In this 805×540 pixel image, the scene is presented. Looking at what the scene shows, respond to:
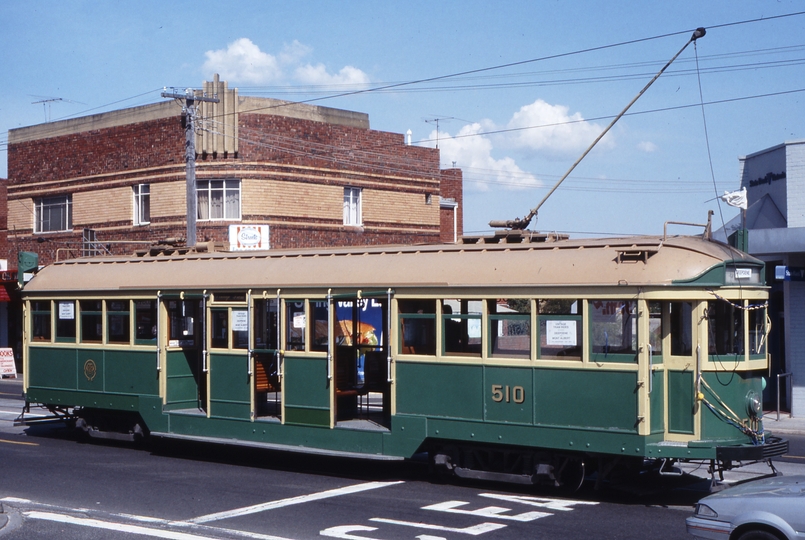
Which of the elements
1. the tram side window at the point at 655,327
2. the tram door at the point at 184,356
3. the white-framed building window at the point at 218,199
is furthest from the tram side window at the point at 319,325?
the white-framed building window at the point at 218,199

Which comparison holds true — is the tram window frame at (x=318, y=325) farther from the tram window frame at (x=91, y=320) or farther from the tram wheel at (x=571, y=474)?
the tram window frame at (x=91, y=320)

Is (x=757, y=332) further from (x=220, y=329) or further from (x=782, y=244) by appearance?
(x=782, y=244)

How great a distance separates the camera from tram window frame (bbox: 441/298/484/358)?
1193cm

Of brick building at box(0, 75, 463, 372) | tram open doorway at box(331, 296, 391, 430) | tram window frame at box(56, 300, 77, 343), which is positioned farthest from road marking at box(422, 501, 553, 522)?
brick building at box(0, 75, 463, 372)

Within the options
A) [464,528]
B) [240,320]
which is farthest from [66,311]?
[464,528]

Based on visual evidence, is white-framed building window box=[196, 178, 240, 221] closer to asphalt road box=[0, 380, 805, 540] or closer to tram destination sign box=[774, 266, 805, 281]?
asphalt road box=[0, 380, 805, 540]

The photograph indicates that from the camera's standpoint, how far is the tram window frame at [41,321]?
17.3 metres

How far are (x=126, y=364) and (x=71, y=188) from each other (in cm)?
2140

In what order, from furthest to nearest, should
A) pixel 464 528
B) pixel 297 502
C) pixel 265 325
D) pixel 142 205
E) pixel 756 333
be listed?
pixel 142 205
pixel 265 325
pixel 756 333
pixel 297 502
pixel 464 528

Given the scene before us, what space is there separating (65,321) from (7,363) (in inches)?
811

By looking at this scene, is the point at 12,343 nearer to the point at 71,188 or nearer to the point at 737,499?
the point at 71,188

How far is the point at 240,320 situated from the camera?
46.7 ft

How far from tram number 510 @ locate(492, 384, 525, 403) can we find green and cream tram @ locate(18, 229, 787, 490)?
17 millimetres

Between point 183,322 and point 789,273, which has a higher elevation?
point 789,273
